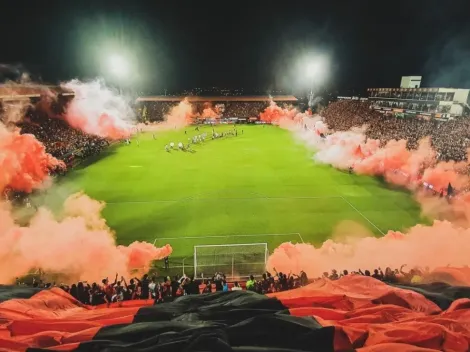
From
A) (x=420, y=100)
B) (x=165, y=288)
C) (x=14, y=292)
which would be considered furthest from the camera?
(x=420, y=100)

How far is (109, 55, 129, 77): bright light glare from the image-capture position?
49281 millimetres

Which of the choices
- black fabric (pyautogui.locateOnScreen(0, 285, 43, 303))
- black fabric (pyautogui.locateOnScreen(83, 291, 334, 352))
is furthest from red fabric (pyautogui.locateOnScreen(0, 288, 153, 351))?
black fabric (pyautogui.locateOnScreen(0, 285, 43, 303))

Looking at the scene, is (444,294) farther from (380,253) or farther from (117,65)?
(117,65)

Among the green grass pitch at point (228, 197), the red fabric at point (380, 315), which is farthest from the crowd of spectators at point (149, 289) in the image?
the green grass pitch at point (228, 197)

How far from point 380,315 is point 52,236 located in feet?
50.4

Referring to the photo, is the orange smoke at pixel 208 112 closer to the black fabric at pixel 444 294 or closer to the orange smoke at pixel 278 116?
the orange smoke at pixel 278 116

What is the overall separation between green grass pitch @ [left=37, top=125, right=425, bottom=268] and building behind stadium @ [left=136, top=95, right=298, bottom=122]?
123 ft

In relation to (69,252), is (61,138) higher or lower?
higher

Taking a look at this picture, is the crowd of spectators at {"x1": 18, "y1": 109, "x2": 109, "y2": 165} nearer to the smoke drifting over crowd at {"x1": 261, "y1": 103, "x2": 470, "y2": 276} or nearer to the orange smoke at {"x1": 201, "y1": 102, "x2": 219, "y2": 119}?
the smoke drifting over crowd at {"x1": 261, "y1": 103, "x2": 470, "y2": 276}

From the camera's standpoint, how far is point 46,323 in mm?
6516

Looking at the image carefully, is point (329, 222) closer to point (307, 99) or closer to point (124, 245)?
point (124, 245)

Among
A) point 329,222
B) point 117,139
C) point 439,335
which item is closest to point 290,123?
point 117,139

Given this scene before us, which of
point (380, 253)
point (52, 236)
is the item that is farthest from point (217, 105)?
point (380, 253)

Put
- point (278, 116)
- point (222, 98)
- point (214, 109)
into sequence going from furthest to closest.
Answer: point (222, 98), point (214, 109), point (278, 116)
